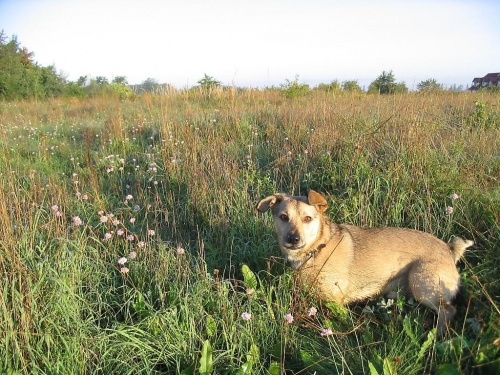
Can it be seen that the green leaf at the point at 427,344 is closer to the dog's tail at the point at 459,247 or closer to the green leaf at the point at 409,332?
the green leaf at the point at 409,332

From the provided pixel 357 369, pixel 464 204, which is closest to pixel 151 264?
pixel 357 369

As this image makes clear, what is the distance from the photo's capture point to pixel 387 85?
7.47 meters

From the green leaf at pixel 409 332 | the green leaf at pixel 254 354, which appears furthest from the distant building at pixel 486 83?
the green leaf at pixel 254 354

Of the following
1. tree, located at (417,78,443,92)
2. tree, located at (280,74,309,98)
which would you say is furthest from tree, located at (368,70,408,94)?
tree, located at (280,74,309,98)

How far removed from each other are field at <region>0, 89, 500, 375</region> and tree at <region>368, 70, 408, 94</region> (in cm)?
37

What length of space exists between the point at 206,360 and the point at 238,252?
1577 millimetres

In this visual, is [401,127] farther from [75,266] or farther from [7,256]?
[7,256]

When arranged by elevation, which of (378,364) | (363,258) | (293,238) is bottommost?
(378,364)

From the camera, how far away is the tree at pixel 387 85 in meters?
7.15

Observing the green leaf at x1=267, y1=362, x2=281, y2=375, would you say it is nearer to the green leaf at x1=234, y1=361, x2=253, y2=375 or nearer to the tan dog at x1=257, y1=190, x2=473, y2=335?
the green leaf at x1=234, y1=361, x2=253, y2=375

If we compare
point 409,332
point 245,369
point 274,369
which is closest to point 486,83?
point 409,332

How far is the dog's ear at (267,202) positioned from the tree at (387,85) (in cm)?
477

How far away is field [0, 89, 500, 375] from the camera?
2156 mm

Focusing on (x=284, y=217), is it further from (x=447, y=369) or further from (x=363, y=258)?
(x=447, y=369)
